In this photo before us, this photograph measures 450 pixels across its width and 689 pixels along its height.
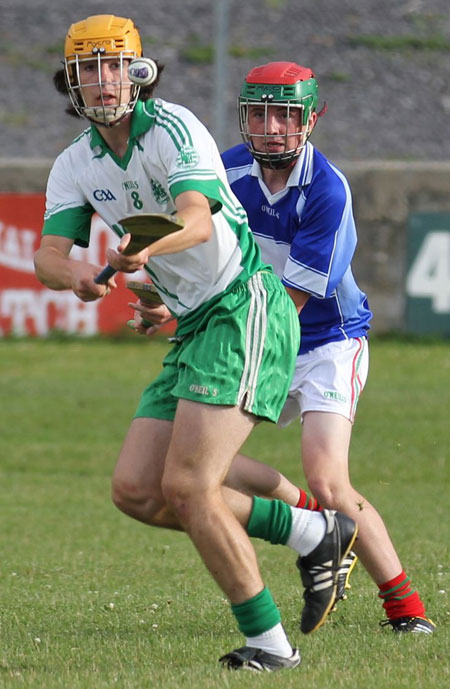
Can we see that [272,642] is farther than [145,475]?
No

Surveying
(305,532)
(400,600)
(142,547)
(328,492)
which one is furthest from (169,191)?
(142,547)

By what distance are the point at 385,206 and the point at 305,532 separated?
12.7 meters

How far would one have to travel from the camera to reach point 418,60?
31.5m

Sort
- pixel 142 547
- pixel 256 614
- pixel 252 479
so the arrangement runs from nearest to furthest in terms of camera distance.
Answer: pixel 256 614 < pixel 252 479 < pixel 142 547

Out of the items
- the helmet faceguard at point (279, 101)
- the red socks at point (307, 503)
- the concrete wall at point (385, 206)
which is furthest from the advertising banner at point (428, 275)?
the red socks at point (307, 503)

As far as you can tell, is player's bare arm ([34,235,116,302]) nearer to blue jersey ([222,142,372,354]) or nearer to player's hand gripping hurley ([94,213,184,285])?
player's hand gripping hurley ([94,213,184,285])

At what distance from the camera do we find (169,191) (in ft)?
15.5

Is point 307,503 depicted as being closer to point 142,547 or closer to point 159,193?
point 159,193

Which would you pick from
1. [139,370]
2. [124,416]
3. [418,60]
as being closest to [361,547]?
[124,416]

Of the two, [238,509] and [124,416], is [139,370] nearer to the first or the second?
[124,416]

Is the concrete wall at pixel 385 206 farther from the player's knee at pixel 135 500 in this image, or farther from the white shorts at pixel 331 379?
the player's knee at pixel 135 500

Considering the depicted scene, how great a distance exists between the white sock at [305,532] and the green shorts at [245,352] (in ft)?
1.31

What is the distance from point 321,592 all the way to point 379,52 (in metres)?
28.3

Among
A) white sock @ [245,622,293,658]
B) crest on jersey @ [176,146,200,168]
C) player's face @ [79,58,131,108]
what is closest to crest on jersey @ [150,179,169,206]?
crest on jersey @ [176,146,200,168]
